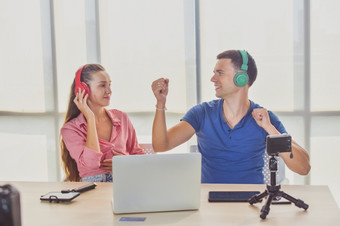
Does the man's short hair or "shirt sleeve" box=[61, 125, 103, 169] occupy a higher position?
the man's short hair

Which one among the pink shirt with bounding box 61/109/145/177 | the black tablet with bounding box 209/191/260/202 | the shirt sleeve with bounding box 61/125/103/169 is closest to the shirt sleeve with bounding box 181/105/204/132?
the pink shirt with bounding box 61/109/145/177

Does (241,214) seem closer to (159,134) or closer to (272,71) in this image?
(159,134)

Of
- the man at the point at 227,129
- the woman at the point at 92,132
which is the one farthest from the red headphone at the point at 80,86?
the man at the point at 227,129

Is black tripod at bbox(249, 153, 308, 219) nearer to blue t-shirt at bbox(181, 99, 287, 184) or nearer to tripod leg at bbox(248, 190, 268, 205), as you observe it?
tripod leg at bbox(248, 190, 268, 205)

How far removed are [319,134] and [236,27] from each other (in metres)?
1.13

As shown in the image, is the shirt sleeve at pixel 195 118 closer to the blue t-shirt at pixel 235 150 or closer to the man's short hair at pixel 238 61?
the blue t-shirt at pixel 235 150

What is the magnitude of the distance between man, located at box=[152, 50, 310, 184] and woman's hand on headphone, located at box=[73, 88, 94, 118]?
0.41 m

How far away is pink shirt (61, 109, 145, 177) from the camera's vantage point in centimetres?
223

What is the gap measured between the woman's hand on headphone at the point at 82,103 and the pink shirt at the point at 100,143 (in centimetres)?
8

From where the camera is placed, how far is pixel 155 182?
1.49 meters

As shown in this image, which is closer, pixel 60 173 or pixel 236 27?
pixel 236 27

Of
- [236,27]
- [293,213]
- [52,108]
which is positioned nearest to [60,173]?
[52,108]

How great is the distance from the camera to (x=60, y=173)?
3.70m

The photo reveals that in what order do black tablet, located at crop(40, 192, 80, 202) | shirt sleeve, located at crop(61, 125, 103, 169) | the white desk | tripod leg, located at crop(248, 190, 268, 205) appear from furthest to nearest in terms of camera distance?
shirt sleeve, located at crop(61, 125, 103, 169), black tablet, located at crop(40, 192, 80, 202), tripod leg, located at crop(248, 190, 268, 205), the white desk
